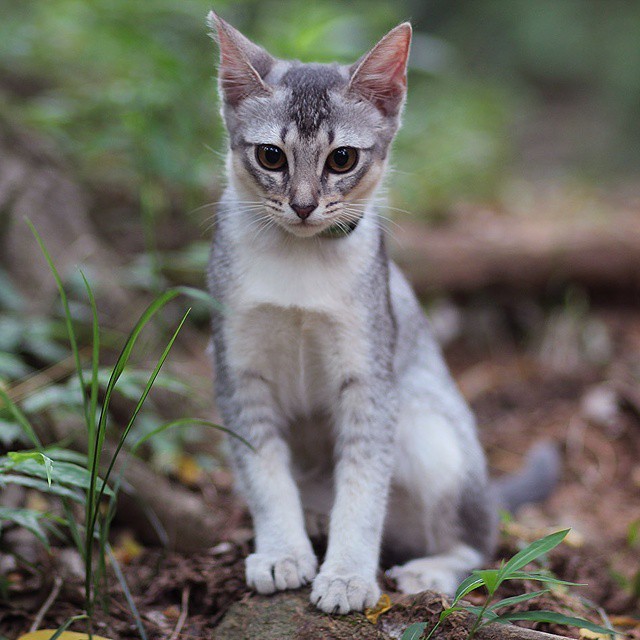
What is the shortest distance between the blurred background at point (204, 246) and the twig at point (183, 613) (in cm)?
64

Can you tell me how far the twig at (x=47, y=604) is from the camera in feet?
8.88

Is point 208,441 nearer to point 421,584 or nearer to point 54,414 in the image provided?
point 54,414

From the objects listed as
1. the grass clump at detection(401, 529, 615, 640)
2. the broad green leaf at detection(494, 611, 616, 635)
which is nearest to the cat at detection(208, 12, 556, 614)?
the grass clump at detection(401, 529, 615, 640)

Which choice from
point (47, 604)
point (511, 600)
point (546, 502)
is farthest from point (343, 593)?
point (546, 502)

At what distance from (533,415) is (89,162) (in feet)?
12.3

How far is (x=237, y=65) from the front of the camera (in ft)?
9.96

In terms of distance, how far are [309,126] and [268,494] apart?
143 cm

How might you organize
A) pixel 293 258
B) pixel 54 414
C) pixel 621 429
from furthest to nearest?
pixel 621 429
pixel 54 414
pixel 293 258

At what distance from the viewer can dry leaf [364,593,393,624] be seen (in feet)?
8.63

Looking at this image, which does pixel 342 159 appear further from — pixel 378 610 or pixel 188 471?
pixel 188 471

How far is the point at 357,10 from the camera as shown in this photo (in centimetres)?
966

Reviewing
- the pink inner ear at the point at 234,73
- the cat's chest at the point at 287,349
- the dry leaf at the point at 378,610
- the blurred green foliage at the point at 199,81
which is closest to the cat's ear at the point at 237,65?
the pink inner ear at the point at 234,73

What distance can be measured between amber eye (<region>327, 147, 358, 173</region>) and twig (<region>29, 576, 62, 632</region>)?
75.6 inches

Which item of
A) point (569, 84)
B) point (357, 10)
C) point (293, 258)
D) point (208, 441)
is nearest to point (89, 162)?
point (208, 441)
